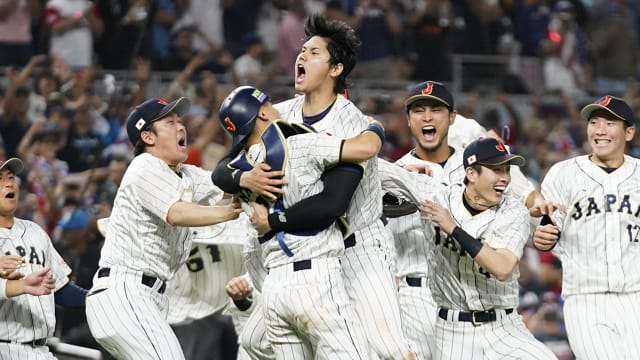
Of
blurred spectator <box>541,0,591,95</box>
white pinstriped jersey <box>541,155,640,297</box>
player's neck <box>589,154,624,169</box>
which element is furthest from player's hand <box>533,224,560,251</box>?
blurred spectator <box>541,0,591,95</box>

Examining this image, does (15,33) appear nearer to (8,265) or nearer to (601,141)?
(8,265)

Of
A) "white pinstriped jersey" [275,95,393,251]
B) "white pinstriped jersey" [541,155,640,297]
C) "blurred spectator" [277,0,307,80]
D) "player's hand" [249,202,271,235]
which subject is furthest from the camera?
"blurred spectator" [277,0,307,80]

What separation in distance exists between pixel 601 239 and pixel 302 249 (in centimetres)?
238

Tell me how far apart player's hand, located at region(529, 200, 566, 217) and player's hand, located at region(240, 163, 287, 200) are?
1995 millimetres

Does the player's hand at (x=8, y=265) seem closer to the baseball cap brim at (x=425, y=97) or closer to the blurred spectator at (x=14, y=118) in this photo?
the baseball cap brim at (x=425, y=97)

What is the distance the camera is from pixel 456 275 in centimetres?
721

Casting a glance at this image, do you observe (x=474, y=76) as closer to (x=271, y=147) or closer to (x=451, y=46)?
(x=451, y=46)

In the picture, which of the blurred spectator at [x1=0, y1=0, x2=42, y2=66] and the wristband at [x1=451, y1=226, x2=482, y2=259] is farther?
the blurred spectator at [x1=0, y1=0, x2=42, y2=66]

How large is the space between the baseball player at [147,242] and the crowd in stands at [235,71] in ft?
8.32

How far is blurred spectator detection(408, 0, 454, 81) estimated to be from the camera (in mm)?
14406

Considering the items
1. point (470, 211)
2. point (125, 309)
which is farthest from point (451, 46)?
point (125, 309)

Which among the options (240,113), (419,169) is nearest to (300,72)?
(240,113)

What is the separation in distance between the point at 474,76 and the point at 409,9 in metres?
1.20

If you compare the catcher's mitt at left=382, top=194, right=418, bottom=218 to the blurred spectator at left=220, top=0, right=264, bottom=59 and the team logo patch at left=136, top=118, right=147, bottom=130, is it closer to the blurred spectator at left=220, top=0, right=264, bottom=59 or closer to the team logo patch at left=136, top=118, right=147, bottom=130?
the team logo patch at left=136, top=118, right=147, bottom=130
